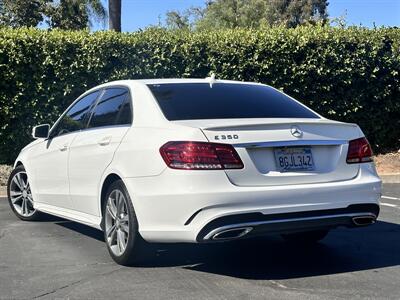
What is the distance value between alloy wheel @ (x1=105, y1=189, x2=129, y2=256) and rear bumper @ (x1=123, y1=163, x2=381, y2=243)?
263 mm

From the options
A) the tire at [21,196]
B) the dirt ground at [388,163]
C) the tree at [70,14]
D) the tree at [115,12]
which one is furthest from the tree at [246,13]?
Answer: the tire at [21,196]

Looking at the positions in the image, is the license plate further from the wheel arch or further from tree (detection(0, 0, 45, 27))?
tree (detection(0, 0, 45, 27))

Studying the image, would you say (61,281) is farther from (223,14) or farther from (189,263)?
(223,14)

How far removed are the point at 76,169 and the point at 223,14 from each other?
38.8 metres

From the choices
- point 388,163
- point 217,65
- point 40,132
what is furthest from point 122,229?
point 388,163

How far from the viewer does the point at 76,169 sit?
614cm

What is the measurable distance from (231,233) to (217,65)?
28.2 feet

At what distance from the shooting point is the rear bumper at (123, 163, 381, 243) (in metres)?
4.65

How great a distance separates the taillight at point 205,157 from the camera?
4691 millimetres

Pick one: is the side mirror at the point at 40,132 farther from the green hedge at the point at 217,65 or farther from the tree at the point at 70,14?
the tree at the point at 70,14

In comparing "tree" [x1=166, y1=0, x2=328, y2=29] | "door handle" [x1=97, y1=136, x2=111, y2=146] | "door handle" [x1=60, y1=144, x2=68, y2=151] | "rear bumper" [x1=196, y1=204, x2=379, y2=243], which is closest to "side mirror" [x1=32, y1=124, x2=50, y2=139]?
"door handle" [x1=60, y1=144, x2=68, y2=151]

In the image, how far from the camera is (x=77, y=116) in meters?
6.63

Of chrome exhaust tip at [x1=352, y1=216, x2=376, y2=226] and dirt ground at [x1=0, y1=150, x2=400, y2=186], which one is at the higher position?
chrome exhaust tip at [x1=352, y1=216, x2=376, y2=226]

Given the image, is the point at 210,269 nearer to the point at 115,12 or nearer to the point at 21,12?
the point at 115,12
